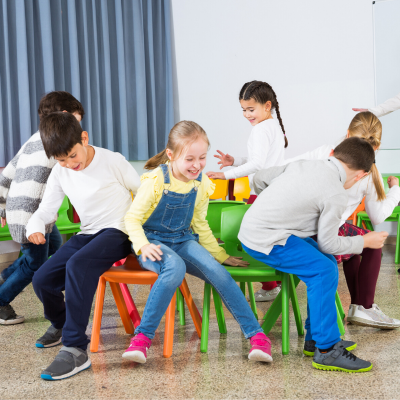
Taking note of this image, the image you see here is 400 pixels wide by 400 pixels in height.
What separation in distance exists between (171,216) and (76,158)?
442mm

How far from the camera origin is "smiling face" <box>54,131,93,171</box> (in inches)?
72.2

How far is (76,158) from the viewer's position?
72.9 inches

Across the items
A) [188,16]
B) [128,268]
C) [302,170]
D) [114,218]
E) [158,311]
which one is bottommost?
[158,311]

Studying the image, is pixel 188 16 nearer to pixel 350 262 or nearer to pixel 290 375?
pixel 350 262

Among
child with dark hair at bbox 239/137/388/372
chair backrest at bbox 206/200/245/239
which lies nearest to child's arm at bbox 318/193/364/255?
child with dark hair at bbox 239/137/388/372

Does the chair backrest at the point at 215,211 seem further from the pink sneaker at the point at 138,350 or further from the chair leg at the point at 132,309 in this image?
the pink sneaker at the point at 138,350

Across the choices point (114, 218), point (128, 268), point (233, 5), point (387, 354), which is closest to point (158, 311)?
point (128, 268)

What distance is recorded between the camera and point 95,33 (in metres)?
3.98

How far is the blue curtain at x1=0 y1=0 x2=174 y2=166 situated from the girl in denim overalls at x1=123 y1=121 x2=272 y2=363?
2.10 meters

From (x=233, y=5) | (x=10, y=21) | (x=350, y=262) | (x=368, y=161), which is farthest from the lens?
(x=233, y=5)

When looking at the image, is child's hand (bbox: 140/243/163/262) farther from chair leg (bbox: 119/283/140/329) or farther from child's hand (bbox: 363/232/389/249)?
child's hand (bbox: 363/232/389/249)

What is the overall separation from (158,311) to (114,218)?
47 cm

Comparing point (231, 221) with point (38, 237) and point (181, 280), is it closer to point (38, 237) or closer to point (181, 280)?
point (181, 280)

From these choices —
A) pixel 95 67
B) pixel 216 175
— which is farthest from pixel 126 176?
pixel 95 67
